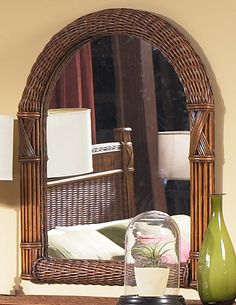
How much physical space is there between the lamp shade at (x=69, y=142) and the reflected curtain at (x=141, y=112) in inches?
5.6

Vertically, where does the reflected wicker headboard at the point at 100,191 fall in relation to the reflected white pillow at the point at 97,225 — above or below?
above

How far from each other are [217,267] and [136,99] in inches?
27.5

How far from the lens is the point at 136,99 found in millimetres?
3373

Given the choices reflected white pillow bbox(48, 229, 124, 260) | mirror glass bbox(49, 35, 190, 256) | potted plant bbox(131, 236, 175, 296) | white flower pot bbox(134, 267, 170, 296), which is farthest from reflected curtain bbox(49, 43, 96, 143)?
white flower pot bbox(134, 267, 170, 296)

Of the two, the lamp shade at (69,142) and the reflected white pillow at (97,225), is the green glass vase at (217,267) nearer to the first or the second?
the reflected white pillow at (97,225)

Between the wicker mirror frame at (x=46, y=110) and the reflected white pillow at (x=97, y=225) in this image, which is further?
the reflected white pillow at (x=97, y=225)

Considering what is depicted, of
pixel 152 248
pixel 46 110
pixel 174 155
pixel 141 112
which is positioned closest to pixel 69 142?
pixel 46 110

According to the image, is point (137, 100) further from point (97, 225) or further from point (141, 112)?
point (97, 225)

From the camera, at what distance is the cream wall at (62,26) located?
325cm

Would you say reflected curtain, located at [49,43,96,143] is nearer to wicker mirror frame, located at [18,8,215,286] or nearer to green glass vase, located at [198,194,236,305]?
wicker mirror frame, located at [18,8,215,286]

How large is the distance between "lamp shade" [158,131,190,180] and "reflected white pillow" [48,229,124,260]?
0.30 metres

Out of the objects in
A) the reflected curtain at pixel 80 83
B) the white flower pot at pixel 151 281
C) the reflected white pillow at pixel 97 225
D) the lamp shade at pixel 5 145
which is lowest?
the white flower pot at pixel 151 281

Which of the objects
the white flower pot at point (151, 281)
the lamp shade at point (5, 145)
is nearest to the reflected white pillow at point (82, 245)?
the lamp shade at point (5, 145)

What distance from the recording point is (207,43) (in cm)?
328
